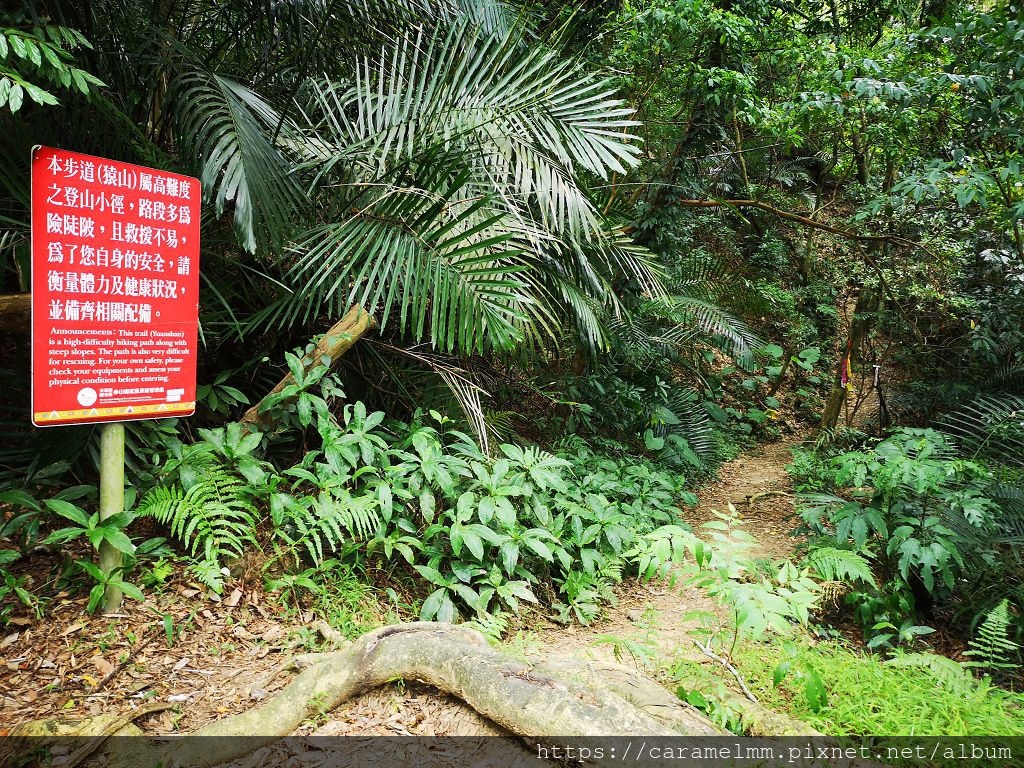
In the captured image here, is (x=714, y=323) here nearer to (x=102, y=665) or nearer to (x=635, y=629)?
(x=635, y=629)

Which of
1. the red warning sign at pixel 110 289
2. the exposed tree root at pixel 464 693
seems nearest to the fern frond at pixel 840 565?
the exposed tree root at pixel 464 693

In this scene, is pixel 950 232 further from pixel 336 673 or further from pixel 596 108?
pixel 336 673

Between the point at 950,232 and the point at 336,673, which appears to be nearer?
the point at 336,673

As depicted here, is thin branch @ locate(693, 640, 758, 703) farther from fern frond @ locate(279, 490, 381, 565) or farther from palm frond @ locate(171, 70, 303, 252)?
palm frond @ locate(171, 70, 303, 252)

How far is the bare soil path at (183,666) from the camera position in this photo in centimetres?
199

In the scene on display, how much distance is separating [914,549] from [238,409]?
3.99 metres

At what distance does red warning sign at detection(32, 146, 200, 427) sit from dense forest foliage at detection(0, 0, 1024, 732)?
26 centimetres

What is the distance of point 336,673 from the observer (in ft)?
6.93

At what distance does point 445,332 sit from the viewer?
326cm

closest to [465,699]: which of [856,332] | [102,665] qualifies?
Answer: [102,665]

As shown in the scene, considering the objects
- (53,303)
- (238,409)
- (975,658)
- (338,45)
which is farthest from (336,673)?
(338,45)

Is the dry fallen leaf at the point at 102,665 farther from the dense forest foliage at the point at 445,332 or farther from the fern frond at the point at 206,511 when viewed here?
the fern frond at the point at 206,511

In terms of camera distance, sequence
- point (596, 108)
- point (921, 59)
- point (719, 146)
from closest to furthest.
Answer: point (596, 108)
point (921, 59)
point (719, 146)

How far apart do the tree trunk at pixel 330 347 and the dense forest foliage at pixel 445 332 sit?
0.03 meters
